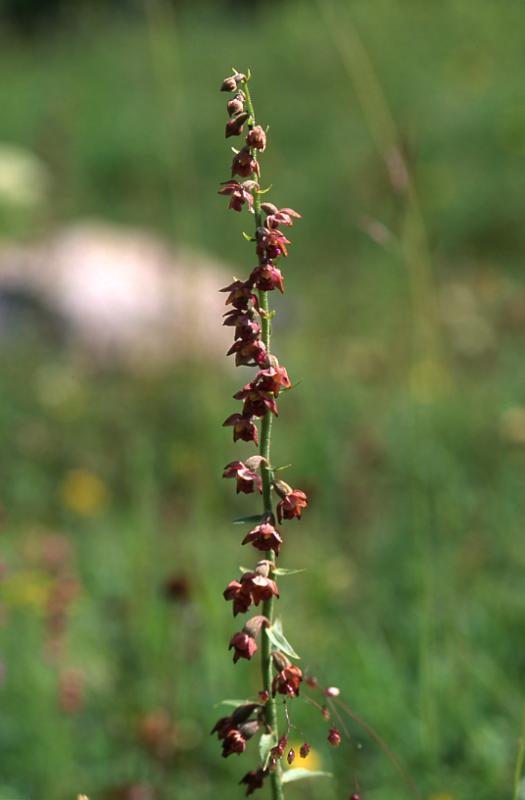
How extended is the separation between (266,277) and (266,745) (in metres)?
0.47

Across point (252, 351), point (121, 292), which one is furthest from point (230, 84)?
point (121, 292)

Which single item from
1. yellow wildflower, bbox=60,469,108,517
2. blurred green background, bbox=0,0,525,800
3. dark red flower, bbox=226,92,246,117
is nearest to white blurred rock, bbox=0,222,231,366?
blurred green background, bbox=0,0,525,800

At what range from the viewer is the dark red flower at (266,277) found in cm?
97

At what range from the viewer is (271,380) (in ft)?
3.12

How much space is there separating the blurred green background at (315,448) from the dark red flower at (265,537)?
0.46 meters

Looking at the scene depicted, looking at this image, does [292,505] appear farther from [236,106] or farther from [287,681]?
[236,106]

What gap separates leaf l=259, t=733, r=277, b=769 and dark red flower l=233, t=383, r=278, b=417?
0.34 meters

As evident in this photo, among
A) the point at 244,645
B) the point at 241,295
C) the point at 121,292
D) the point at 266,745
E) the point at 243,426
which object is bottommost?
the point at 266,745

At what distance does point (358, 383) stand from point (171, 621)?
2040 millimetres

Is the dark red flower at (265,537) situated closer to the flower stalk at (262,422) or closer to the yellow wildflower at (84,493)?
the flower stalk at (262,422)

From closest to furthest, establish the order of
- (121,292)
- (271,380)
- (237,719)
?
(271,380) → (237,719) → (121,292)

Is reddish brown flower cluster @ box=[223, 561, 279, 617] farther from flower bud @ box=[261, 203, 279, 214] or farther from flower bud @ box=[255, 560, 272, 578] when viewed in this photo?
flower bud @ box=[261, 203, 279, 214]

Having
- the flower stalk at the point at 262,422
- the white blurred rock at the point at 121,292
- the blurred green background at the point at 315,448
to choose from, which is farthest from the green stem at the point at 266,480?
the white blurred rock at the point at 121,292

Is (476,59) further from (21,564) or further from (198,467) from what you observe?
(21,564)
